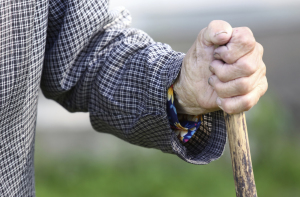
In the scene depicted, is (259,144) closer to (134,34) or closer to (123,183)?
(123,183)

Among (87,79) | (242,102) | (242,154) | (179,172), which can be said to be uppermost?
(242,102)

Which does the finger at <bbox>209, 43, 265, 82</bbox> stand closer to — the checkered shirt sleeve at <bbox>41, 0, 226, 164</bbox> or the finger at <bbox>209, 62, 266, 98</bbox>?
the finger at <bbox>209, 62, 266, 98</bbox>

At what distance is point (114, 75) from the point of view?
1.04m

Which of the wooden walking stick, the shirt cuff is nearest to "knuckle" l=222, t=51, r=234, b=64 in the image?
the wooden walking stick

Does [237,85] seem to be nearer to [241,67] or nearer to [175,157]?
[241,67]

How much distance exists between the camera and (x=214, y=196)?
2.48 metres

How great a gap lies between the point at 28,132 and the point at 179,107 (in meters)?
0.42

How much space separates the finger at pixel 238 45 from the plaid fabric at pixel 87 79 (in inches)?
7.6

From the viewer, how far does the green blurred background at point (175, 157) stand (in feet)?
8.42

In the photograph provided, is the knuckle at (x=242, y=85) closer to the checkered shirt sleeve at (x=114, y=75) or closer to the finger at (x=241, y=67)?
the finger at (x=241, y=67)

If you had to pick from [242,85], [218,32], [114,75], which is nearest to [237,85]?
[242,85]

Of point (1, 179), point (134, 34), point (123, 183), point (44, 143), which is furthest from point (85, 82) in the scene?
point (44, 143)

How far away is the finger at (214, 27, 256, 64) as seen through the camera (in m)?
0.72

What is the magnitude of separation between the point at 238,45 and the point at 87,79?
507 millimetres
